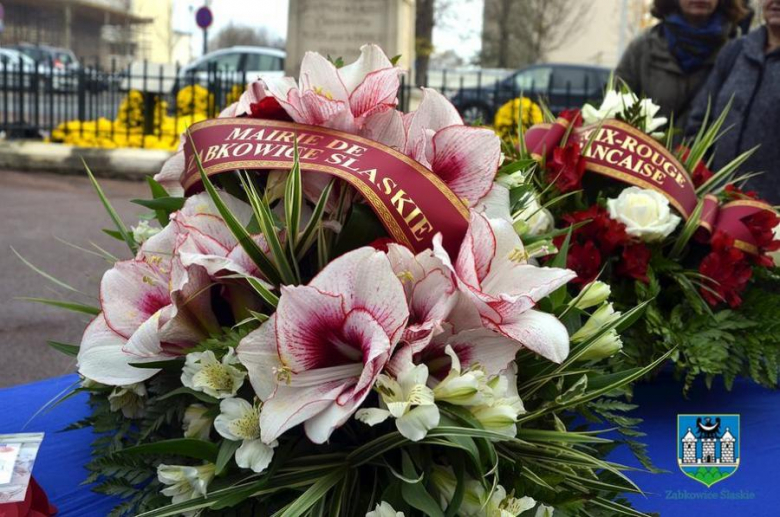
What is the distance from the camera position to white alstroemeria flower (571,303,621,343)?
116 centimetres

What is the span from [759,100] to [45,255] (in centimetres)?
457

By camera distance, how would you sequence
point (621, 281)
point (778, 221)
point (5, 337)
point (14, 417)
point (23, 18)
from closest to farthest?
point (14, 417), point (621, 281), point (778, 221), point (5, 337), point (23, 18)

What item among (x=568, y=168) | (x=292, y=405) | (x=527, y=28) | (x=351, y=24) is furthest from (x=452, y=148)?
(x=527, y=28)

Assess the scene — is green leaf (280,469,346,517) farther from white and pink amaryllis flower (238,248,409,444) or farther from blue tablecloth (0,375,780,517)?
blue tablecloth (0,375,780,517)

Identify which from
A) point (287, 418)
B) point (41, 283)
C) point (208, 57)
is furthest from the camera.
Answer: point (208, 57)

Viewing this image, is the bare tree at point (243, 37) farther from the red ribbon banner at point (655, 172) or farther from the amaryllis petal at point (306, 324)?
the amaryllis petal at point (306, 324)

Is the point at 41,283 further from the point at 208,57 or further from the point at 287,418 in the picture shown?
the point at 208,57

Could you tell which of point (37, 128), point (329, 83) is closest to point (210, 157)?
point (329, 83)

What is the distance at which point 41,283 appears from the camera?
5.37m

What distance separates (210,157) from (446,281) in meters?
0.38

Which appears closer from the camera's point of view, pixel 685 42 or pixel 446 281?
pixel 446 281

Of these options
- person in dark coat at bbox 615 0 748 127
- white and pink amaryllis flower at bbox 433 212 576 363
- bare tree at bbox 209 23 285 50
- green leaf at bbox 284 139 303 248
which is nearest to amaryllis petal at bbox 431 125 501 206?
white and pink amaryllis flower at bbox 433 212 576 363

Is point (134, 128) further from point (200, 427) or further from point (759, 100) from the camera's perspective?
point (200, 427)

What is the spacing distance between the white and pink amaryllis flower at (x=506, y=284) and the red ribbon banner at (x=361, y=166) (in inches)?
1.8
